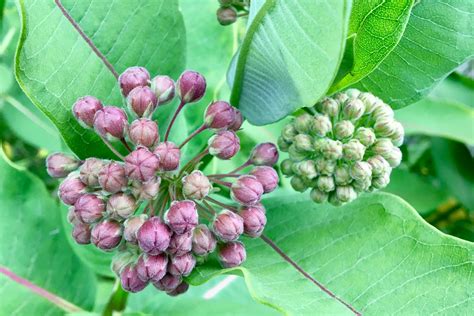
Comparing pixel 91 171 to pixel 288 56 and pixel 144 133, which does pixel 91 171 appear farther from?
pixel 288 56

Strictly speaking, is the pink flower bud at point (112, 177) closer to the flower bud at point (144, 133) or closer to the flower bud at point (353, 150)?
the flower bud at point (144, 133)

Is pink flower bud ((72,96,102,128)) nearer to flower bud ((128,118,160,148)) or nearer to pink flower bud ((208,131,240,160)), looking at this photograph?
flower bud ((128,118,160,148))

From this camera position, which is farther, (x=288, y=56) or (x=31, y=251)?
(x=31, y=251)

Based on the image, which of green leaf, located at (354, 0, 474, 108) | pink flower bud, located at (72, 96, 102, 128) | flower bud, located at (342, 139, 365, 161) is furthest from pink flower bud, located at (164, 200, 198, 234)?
green leaf, located at (354, 0, 474, 108)

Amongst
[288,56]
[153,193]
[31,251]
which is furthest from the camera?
[31,251]

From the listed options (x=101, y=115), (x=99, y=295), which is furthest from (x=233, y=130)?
(x=99, y=295)

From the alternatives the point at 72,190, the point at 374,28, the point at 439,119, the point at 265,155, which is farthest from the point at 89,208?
the point at 439,119

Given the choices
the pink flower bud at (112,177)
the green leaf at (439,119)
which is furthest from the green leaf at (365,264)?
the green leaf at (439,119)
